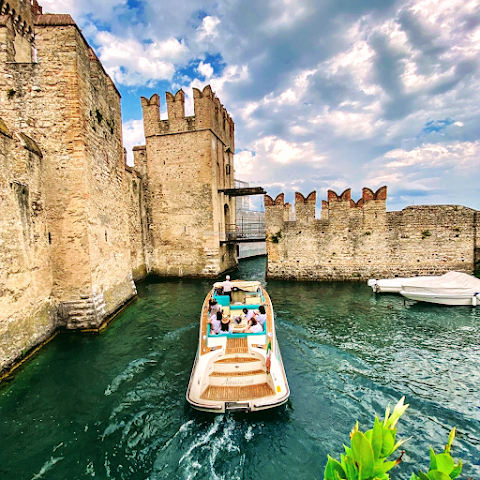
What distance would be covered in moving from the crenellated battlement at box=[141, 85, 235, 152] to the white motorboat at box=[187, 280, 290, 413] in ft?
47.2

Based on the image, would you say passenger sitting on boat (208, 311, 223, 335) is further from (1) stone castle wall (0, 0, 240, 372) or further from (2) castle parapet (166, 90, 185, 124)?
(2) castle parapet (166, 90, 185, 124)

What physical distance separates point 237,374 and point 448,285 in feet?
35.3

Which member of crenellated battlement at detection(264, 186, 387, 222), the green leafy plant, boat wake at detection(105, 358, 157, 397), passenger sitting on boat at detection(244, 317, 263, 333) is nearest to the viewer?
the green leafy plant

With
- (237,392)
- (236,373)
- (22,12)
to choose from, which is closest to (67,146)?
(236,373)

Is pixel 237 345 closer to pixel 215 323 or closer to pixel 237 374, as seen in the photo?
pixel 237 374

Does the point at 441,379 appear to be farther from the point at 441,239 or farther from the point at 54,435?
the point at 441,239

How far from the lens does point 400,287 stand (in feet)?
44.6

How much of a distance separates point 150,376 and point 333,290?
10.4 m

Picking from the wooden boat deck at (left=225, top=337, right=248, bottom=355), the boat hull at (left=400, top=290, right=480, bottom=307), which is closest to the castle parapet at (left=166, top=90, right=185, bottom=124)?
the wooden boat deck at (left=225, top=337, right=248, bottom=355)

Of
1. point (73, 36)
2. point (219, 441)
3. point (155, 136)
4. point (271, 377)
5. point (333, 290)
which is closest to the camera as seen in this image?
point (219, 441)

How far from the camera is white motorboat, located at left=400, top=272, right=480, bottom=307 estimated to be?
11688mm

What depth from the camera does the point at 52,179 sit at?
9297 millimetres

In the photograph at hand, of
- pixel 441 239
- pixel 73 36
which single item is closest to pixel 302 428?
pixel 73 36

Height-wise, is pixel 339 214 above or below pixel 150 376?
above
